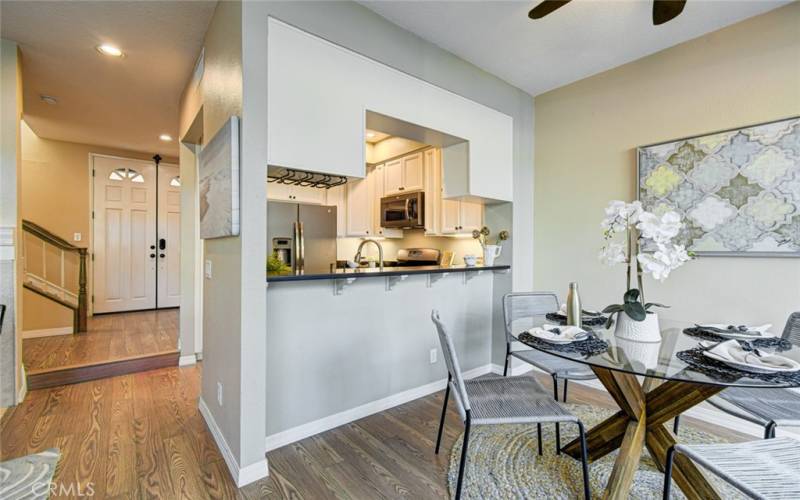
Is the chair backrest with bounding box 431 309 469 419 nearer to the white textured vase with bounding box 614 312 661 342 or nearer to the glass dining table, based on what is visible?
the glass dining table

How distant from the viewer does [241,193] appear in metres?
1.84

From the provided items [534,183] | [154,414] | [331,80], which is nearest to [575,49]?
A: [534,183]

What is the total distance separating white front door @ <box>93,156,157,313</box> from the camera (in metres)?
5.45

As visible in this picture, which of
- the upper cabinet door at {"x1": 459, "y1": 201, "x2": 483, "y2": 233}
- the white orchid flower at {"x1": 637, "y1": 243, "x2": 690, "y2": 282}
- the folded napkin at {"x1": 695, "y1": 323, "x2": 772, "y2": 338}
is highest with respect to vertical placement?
the upper cabinet door at {"x1": 459, "y1": 201, "x2": 483, "y2": 233}

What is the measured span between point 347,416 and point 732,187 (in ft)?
10.2

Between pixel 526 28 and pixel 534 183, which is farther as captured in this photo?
pixel 534 183

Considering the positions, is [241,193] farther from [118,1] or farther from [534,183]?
[534,183]

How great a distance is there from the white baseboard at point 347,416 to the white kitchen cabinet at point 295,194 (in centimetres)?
265

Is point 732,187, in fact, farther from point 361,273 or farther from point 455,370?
point 361,273

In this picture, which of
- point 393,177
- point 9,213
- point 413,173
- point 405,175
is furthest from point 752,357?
point 9,213

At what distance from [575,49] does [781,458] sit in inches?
109

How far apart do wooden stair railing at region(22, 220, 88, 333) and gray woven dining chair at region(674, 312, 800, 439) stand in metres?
6.28

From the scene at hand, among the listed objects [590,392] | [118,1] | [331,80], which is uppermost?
[118,1]

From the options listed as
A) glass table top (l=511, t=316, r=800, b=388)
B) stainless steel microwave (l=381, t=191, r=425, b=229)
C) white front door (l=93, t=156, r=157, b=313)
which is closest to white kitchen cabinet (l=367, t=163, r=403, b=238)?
stainless steel microwave (l=381, t=191, r=425, b=229)
